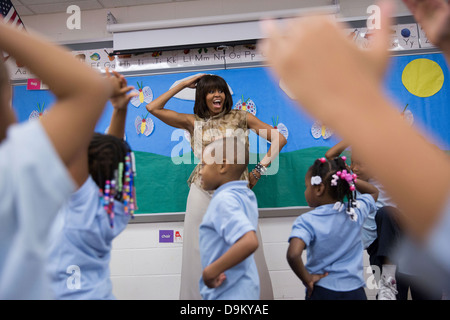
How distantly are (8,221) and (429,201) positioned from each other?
496 millimetres

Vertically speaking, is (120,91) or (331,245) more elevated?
(120,91)

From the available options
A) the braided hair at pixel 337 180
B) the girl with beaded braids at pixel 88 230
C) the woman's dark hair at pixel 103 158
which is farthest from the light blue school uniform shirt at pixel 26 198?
the braided hair at pixel 337 180

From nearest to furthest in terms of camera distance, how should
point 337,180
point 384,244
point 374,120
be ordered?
point 374,120
point 337,180
point 384,244

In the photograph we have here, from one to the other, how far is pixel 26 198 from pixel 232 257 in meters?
1.00

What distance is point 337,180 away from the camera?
190 cm

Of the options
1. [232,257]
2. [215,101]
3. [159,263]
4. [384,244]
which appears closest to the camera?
[232,257]

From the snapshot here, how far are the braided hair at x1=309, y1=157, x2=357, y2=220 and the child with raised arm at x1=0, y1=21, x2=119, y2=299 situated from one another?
1555 millimetres

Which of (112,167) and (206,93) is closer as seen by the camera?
(112,167)

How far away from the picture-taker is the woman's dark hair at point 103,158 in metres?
1.23

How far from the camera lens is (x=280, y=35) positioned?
1.34ft

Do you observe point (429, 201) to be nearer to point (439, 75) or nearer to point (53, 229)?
point (53, 229)

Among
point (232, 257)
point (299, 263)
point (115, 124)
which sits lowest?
point (299, 263)

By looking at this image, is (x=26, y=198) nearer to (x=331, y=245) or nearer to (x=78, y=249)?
(x=78, y=249)

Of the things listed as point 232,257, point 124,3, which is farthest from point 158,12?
point 232,257
